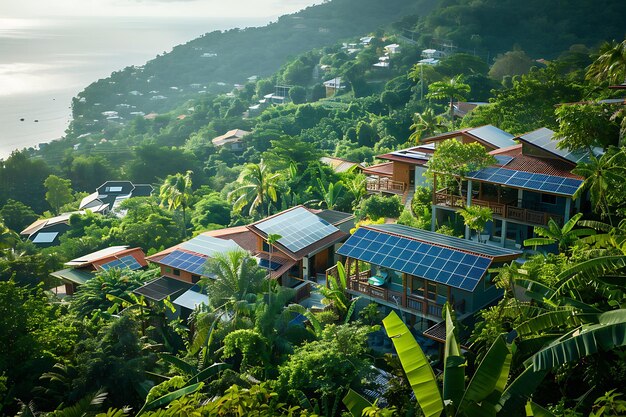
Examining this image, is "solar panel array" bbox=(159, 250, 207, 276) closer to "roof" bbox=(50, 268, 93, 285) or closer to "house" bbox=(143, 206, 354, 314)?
"house" bbox=(143, 206, 354, 314)

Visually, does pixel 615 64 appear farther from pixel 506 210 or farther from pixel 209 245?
pixel 209 245

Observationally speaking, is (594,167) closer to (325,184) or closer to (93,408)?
(93,408)

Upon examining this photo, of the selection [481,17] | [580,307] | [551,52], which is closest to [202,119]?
[481,17]

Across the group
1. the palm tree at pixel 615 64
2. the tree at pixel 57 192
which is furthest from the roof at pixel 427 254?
the tree at pixel 57 192

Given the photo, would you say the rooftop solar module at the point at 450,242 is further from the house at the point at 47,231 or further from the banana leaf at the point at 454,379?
the house at the point at 47,231

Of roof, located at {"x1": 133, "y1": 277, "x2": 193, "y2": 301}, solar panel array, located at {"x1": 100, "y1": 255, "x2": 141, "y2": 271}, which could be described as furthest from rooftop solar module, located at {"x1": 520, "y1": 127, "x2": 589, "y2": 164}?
solar panel array, located at {"x1": 100, "y1": 255, "x2": 141, "y2": 271}
